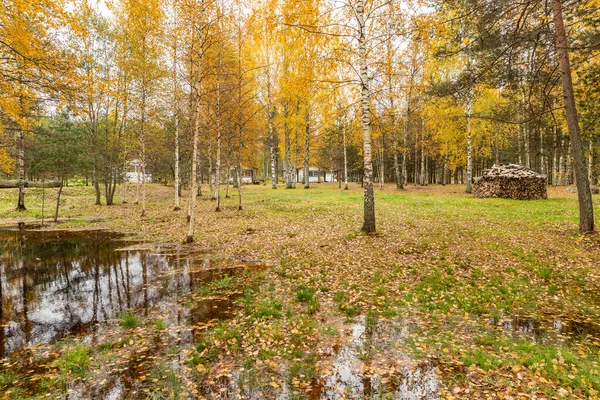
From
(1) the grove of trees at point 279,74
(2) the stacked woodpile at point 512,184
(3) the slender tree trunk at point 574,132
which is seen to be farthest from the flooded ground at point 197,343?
(2) the stacked woodpile at point 512,184

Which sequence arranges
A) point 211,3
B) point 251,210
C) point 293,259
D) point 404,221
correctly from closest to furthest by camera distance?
point 293,259 → point 211,3 → point 404,221 → point 251,210

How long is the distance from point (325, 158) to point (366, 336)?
4458 cm

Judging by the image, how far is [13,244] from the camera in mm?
12391

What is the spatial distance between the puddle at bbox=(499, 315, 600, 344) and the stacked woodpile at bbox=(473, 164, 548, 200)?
18622 millimetres

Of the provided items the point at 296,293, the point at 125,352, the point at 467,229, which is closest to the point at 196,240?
the point at 296,293

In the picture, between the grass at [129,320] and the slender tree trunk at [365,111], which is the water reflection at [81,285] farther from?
the slender tree trunk at [365,111]

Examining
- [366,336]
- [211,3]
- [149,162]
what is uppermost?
[211,3]

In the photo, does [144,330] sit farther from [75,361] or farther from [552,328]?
[552,328]

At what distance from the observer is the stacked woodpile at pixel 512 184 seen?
2062cm

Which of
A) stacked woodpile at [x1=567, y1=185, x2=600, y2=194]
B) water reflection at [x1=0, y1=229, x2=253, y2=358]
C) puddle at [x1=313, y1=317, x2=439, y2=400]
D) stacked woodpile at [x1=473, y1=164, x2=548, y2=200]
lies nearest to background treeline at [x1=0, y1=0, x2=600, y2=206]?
stacked woodpile at [x1=567, y1=185, x2=600, y2=194]

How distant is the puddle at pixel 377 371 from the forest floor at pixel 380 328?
21mm

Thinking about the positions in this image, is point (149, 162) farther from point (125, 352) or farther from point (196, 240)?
point (125, 352)

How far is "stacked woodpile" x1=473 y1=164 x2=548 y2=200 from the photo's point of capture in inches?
812

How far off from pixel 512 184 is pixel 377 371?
22.3 meters
